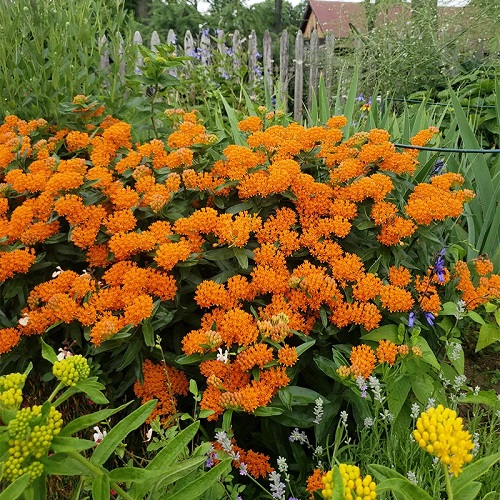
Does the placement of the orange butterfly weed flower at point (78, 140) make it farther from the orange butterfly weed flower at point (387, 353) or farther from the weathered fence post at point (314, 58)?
the weathered fence post at point (314, 58)

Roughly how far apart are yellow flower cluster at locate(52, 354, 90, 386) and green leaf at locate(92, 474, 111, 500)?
0.17m

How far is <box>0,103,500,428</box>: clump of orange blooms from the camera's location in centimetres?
156

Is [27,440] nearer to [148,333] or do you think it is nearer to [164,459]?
[164,459]

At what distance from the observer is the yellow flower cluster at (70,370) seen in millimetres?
911

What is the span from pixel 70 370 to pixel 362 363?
0.86m

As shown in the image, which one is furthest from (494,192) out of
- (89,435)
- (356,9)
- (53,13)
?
→ (356,9)

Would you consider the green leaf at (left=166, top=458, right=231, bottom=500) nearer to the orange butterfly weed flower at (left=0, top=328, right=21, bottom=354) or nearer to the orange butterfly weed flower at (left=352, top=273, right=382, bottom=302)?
the orange butterfly weed flower at (left=352, top=273, right=382, bottom=302)

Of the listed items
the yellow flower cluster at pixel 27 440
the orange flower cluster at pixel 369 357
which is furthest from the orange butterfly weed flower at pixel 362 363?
the yellow flower cluster at pixel 27 440

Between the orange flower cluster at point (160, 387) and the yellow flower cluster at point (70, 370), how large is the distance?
2.46 ft

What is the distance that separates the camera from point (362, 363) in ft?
4.91

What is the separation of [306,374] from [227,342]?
387 mm

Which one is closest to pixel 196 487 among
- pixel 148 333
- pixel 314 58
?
pixel 148 333

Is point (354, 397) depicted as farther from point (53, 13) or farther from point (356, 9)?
point (356, 9)

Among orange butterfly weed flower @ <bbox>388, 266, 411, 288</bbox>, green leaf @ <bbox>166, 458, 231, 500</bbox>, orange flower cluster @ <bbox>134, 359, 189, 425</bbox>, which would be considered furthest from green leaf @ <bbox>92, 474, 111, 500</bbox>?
orange butterfly weed flower @ <bbox>388, 266, 411, 288</bbox>
